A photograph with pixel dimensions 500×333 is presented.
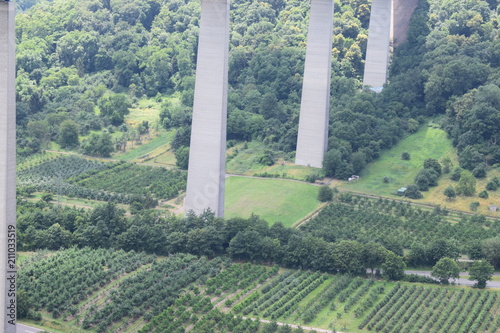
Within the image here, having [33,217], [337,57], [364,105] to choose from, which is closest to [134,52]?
[337,57]

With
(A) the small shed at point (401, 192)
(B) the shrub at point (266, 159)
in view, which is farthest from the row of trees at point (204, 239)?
(B) the shrub at point (266, 159)

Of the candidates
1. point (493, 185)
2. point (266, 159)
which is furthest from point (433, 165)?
point (266, 159)

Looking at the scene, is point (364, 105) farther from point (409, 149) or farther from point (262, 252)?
point (262, 252)

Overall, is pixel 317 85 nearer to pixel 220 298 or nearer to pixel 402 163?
pixel 402 163

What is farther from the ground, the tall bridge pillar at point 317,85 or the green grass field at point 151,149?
the tall bridge pillar at point 317,85

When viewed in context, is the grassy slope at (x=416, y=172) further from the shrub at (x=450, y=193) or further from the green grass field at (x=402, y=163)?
the shrub at (x=450, y=193)

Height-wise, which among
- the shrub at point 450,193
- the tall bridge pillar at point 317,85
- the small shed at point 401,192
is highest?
the tall bridge pillar at point 317,85

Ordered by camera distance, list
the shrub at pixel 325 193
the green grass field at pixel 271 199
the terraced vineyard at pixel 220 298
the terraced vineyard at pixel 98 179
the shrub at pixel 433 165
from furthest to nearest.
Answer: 1. the shrub at pixel 433 165
2. the terraced vineyard at pixel 98 179
3. the shrub at pixel 325 193
4. the green grass field at pixel 271 199
5. the terraced vineyard at pixel 220 298
